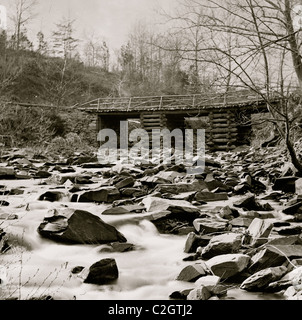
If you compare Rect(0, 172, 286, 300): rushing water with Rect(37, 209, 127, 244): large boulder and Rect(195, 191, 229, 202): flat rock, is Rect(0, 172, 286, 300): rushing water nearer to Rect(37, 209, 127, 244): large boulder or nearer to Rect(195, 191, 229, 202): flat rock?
Rect(37, 209, 127, 244): large boulder

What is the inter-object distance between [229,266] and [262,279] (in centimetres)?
27

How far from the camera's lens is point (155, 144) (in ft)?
74.9

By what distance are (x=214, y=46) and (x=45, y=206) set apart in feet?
10.4

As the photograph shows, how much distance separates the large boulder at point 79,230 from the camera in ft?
12.3

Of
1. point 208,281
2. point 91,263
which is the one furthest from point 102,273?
point 208,281

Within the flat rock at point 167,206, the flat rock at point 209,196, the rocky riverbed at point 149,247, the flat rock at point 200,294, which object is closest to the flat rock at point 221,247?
the rocky riverbed at point 149,247

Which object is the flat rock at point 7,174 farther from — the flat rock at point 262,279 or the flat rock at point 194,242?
the flat rock at point 262,279

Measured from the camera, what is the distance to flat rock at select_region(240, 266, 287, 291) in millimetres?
2604

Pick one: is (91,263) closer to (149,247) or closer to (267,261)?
(149,247)

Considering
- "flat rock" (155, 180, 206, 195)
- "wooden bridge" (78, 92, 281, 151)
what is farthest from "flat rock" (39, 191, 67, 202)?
"wooden bridge" (78, 92, 281, 151)

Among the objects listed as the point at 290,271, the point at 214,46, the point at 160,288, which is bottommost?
the point at 160,288

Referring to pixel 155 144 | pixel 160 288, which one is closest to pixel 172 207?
pixel 160 288
